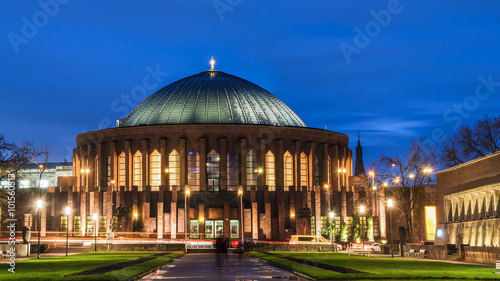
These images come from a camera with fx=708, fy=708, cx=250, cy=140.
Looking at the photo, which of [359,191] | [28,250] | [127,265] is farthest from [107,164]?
[127,265]

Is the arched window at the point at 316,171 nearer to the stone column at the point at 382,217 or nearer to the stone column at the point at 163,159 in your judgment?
the stone column at the point at 382,217

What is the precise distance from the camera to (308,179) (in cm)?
9719

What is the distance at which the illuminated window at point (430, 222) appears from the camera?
301 feet

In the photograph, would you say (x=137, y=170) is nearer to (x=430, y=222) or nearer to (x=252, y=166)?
(x=252, y=166)

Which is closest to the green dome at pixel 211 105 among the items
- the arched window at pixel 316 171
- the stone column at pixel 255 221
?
the arched window at pixel 316 171

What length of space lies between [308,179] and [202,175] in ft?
49.8

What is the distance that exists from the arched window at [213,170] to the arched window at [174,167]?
3928mm

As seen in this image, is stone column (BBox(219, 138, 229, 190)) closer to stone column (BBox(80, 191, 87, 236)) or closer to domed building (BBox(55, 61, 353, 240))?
domed building (BBox(55, 61, 353, 240))

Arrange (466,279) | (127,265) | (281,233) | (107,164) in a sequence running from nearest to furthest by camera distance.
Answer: (466,279) → (127,265) → (281,233) → (107,164)

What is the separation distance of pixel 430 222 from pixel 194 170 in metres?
31.5

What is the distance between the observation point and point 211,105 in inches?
4026

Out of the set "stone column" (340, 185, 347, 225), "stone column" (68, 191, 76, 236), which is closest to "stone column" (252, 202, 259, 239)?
"stone column" (340, 185, 347, 225)

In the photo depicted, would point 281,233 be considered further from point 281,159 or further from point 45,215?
point 45,215

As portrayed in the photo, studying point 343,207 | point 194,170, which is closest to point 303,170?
point 343,207
